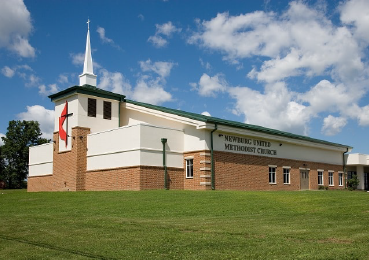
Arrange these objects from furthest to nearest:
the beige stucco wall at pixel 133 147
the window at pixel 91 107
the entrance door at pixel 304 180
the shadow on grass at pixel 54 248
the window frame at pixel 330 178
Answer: the window frame at pixel 330 178, the entrance door at pixel 304 180, the window at pixel 91 107, the beige stucco wall at pixel 133 147, the shadow on grass at pixel 54 248

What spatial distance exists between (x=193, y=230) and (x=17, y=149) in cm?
5693

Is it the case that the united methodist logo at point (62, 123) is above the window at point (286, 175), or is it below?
above

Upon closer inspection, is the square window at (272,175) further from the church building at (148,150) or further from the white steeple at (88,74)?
the white steeple at (88,74)

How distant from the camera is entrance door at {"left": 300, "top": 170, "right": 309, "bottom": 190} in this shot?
1400 inches

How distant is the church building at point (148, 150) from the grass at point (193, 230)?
25.1ft

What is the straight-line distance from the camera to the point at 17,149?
6247 cm

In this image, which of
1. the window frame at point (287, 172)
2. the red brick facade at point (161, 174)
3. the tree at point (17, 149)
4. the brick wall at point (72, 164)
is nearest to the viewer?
the red brick facade at point (161, 174)

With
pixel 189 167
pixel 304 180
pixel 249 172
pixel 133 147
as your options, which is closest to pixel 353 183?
pixel 304 180

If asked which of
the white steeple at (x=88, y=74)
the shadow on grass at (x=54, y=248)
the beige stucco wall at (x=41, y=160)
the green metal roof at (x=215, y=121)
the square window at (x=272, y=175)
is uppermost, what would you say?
the white steeple at (x=88, y=74)

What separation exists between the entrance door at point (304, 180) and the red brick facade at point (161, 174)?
8.97ft

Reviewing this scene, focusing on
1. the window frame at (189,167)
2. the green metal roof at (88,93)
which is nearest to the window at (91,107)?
the green metal roof at (88,93)

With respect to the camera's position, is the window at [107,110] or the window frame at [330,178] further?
the window frame at [330,178]

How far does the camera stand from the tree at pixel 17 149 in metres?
61.9

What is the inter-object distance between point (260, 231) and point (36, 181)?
28.1m
